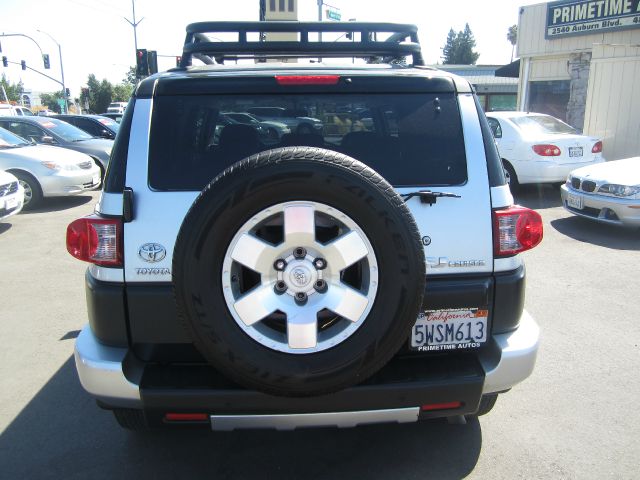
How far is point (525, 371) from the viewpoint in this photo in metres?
2.52

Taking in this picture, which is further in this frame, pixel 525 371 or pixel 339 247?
pixel 525 371

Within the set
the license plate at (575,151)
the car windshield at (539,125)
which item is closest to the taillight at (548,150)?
the license plate at (575,151)

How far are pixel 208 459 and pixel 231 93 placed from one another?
1852 millimetres

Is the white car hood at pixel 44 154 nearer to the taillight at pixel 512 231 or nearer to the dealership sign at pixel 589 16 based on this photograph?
the taillight at pixel 512 231

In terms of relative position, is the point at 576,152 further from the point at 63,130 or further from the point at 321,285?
the point at 63,130

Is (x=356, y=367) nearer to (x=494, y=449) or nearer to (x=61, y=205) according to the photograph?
(x=494, y=449)

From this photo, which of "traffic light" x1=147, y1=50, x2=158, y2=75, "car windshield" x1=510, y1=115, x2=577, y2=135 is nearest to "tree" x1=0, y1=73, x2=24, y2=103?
"traffic light" x1=147, y1=50, x2=158, y2=75

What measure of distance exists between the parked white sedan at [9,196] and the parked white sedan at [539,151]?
27.1 feet

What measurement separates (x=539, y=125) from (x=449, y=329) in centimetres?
939

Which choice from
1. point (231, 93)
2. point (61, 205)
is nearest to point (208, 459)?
A: point (231, 93)

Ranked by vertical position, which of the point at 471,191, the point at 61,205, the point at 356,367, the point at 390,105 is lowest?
the point at 61,205

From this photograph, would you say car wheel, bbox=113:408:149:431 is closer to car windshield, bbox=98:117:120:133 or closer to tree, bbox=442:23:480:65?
car windshield, bbox=98:117:120:133

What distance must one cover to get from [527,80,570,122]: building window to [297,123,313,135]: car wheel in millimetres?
16756

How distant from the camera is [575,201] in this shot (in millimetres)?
8055
